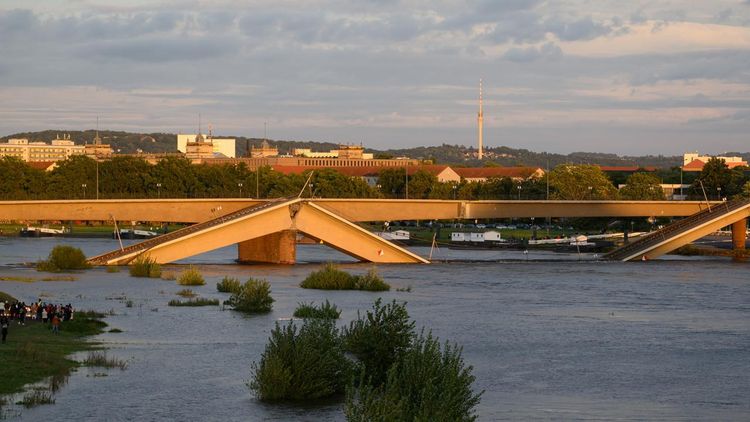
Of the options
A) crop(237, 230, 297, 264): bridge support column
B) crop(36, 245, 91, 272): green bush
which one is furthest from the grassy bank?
crop(237, 230, 297, 264): bridge support column

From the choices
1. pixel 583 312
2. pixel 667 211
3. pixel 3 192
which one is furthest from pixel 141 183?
pixel 583 312

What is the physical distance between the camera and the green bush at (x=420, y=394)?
87.7ft

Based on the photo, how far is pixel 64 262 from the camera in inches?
3243

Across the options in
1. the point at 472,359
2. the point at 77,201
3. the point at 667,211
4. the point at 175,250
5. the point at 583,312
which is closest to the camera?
the point at 472,359

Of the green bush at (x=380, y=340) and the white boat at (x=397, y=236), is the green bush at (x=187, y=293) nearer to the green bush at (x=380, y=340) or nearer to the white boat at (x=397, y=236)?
the green bush at (x=380, y=340)

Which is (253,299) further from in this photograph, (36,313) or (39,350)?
(39,350)

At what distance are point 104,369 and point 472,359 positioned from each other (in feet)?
41.9

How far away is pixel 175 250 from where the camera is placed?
283 ft

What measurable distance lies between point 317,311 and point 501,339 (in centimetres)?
1277

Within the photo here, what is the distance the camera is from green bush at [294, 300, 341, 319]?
1639 inches

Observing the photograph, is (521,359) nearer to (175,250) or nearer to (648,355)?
(648,355)

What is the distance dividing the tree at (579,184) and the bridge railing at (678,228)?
178ft

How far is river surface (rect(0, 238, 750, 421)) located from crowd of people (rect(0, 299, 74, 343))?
2.20 metres

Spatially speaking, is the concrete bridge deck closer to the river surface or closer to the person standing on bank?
the river surface
